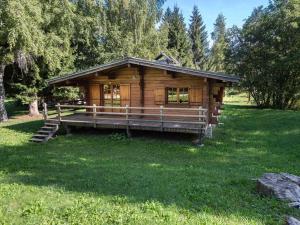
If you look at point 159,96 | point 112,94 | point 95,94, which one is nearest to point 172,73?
point 159,96

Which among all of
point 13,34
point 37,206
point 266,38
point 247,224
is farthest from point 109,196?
point 266,38

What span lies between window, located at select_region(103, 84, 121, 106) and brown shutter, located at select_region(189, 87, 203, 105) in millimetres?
4716

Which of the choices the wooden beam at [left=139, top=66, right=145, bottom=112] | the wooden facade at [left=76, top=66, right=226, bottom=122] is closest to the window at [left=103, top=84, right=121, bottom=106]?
the wooden facade at [left=76, top=66, right=226, bottom=122]

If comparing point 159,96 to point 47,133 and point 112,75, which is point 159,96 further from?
point 47,133

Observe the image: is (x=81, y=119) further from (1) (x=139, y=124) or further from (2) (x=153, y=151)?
(2) (x=153, y=151)

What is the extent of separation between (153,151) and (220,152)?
2.95 m

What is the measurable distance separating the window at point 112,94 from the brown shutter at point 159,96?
8.24ft

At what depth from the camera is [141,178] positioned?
936 centimetres

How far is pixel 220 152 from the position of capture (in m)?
13.4

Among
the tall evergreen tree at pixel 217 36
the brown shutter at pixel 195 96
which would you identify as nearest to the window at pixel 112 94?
the brown shutter at pixel 195 96

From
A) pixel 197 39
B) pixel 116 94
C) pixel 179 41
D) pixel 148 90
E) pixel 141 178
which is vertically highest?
pixel 197 39

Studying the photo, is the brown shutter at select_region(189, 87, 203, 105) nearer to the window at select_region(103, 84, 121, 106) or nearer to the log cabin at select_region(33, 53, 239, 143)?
the log cabin at select_region(33, 53, 239, 143)

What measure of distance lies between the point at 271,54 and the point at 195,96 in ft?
62.1

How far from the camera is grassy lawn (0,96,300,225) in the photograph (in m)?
6.79
